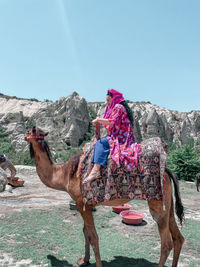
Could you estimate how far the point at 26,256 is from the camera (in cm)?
408

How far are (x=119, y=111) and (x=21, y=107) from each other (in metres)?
43.5

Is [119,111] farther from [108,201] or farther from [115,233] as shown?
[115,233]

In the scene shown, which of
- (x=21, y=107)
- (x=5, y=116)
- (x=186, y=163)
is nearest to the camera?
(x=186, y=163)

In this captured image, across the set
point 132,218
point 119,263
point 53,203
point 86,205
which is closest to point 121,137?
point 86,205

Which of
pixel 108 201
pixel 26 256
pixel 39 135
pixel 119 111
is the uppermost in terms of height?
pixel 119 111

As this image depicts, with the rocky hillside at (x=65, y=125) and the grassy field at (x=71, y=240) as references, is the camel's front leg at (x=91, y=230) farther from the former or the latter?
the rocky hillside at (x=65, y=125)

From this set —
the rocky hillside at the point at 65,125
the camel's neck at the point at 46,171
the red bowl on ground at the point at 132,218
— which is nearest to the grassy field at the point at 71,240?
the red bowl on ground at the point at 132,218

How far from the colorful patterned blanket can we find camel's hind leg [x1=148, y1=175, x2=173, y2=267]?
189 millimetres

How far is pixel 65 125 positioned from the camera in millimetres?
32281

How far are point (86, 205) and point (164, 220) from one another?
46.3 inches

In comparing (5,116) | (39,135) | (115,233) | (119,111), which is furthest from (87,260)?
(5,116)

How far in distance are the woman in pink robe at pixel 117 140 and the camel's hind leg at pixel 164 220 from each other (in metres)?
0.67

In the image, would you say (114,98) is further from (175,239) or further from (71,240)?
(71,240)

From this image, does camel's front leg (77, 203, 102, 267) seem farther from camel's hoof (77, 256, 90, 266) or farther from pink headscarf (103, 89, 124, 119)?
pink headscarf (103, 89, 124, 119)
